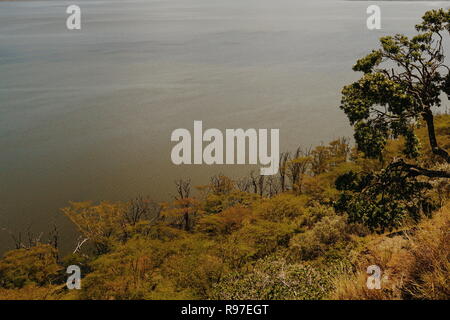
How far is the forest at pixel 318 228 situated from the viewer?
6.89 m

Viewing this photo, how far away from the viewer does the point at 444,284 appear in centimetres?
435

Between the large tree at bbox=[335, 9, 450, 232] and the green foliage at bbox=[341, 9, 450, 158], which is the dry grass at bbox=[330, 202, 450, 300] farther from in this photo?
the green foliage at bbox=[341, 9, 450, 158]

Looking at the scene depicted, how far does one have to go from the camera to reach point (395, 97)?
7.45 metres

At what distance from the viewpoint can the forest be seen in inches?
271

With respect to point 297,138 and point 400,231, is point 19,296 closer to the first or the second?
point 400,231

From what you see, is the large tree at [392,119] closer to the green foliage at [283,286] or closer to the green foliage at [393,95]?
the green foliage at [393,95]

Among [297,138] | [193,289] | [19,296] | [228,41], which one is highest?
[228,41]

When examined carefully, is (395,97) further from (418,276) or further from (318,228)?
(318,228)

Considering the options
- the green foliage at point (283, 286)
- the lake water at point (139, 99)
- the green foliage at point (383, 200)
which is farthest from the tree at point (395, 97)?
the lake water at point (139, 99)

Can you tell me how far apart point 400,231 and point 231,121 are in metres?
33.5

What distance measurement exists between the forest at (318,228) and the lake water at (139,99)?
2.94m

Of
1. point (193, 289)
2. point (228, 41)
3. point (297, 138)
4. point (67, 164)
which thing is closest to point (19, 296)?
point (193, 289)

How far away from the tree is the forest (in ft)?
0.10

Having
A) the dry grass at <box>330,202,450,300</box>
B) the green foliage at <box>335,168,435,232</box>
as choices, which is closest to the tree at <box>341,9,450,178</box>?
the green foliage at <box>335,168,435,232</box>
